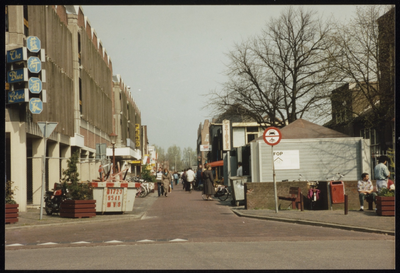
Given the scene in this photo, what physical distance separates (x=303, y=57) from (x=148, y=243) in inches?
1179

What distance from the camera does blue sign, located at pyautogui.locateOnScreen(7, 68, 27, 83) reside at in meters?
20.2

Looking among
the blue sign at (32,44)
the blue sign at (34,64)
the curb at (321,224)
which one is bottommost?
the curb at (321,224)

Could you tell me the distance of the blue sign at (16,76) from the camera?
20.2 m

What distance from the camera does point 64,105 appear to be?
28.3m

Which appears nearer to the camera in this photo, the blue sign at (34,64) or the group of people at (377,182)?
the group of people at (377,182)

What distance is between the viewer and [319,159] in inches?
896

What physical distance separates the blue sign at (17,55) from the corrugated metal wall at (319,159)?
9.71 metres

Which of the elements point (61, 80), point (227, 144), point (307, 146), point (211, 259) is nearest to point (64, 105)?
point (61, 80)

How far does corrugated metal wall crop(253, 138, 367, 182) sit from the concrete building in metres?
7.56

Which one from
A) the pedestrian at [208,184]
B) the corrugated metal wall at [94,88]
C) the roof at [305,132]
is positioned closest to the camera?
the roof at [305,132]

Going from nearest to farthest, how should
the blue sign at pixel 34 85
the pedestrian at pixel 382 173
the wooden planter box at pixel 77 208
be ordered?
1. the pedestrian at pixel 382 173
2. the wooden planter box at pixel 77 208
3. the blue sign at pixel 34 85

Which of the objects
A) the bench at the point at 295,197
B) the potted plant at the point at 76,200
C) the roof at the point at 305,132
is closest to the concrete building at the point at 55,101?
the potted plant at the point at 76,200

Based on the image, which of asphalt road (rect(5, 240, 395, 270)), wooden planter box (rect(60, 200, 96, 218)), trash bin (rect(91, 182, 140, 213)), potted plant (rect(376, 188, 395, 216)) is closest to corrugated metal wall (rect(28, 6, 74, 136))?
trash bin (rect(91, 182, 140, 213))

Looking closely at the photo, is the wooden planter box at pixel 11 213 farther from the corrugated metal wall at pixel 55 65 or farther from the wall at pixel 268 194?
the wall at pixel 268 194
